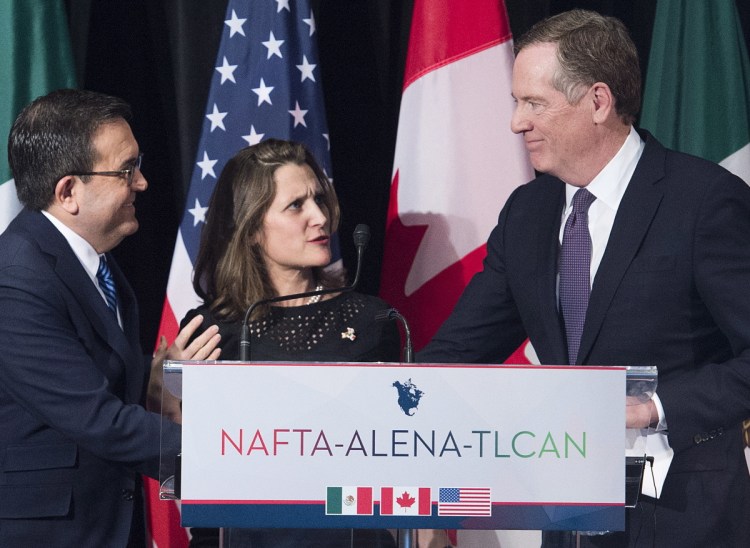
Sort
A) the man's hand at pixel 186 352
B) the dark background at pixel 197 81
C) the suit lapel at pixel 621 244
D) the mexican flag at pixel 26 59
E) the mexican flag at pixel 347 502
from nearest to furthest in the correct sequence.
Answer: the mexican flag at pixel 347 502 < the suit lapel at pixel 621 244 < the man's hand at pixel 186 352 < the mexican flag at pixel 26 59 < the dark background at pixel 197 81

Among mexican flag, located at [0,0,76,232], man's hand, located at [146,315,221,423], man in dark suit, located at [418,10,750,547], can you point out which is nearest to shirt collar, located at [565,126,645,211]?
man in dark suit, located at [418,10,750,547]

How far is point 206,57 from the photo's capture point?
3.82 meters

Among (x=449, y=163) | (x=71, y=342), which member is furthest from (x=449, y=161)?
(x=71, y=342)

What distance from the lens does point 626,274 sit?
216 cm

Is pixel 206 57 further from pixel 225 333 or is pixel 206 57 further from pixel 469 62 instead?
pixel 225 333

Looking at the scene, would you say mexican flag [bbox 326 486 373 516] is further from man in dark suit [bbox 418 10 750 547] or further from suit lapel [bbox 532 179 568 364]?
suit lapel [bbox 532 179 568 364]

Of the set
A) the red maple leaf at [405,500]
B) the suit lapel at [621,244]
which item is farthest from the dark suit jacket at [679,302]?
the red maple leaf at [405,500]

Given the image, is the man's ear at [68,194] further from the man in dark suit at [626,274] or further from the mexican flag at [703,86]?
the mexican flag at [703,86]

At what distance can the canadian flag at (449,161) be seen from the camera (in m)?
3.48

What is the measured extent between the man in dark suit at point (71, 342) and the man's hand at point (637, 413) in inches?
40.6

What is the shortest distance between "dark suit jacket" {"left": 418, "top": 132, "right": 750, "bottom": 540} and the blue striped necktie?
3.44ft

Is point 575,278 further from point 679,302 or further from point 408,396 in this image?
point 408,396

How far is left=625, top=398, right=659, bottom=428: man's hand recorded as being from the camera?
5.76 ft

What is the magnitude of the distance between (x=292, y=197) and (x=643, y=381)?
1617 mm
